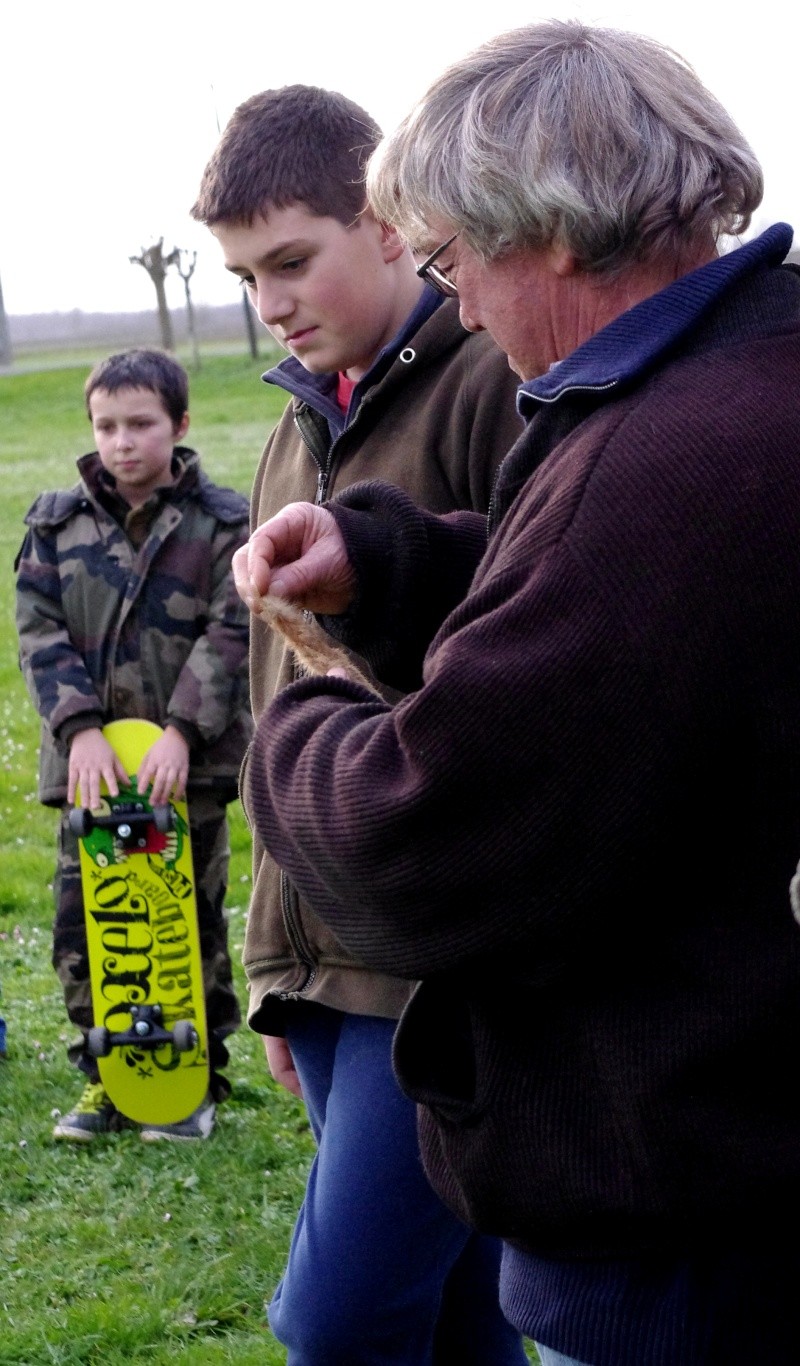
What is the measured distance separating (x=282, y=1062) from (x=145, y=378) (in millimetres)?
2525

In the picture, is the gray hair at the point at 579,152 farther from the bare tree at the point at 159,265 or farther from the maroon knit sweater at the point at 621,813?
the bare tree at the point at 159,265

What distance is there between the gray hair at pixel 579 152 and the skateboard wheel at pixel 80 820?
9.62 ft

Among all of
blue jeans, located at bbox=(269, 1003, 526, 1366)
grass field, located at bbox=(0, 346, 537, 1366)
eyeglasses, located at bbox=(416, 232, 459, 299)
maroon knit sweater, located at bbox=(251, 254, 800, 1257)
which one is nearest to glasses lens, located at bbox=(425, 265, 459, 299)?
eyeglasses, located at bbox=(416, 232, 459, 299)

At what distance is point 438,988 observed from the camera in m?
1.74

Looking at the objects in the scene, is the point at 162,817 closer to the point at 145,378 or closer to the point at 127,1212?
the point at 127,1212

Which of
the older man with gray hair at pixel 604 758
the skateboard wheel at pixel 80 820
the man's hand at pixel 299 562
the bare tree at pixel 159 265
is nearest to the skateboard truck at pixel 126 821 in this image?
the skateboard wheel at pixel 80 820

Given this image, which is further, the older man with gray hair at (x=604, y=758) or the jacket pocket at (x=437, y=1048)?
the jacket pocket at (x=437, y=1048)

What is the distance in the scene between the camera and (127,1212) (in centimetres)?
408

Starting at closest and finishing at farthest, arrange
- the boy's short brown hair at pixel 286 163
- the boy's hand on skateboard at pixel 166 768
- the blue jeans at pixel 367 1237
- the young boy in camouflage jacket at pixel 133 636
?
the blue jeans at pixel 367 1237 < the boy's short brown hair at pixel 286 163 < the boy's hand on skateboard at pixel 166 768 < the young boy in camouflage jacket at pixel 133 636

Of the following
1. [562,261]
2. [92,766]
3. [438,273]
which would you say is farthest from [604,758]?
[92,766]

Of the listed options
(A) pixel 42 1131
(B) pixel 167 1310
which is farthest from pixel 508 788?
(A) pixel 42 1131

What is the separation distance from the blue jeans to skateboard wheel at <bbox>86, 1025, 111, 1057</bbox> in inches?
85.4

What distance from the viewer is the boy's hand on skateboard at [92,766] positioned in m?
4.43

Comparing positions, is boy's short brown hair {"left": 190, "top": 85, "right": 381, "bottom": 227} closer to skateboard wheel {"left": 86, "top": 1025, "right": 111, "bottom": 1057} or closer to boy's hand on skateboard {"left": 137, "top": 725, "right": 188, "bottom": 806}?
boy's hand on skateboard {"left": 137, "top": 725, "right": 188, "bottom": 806}
